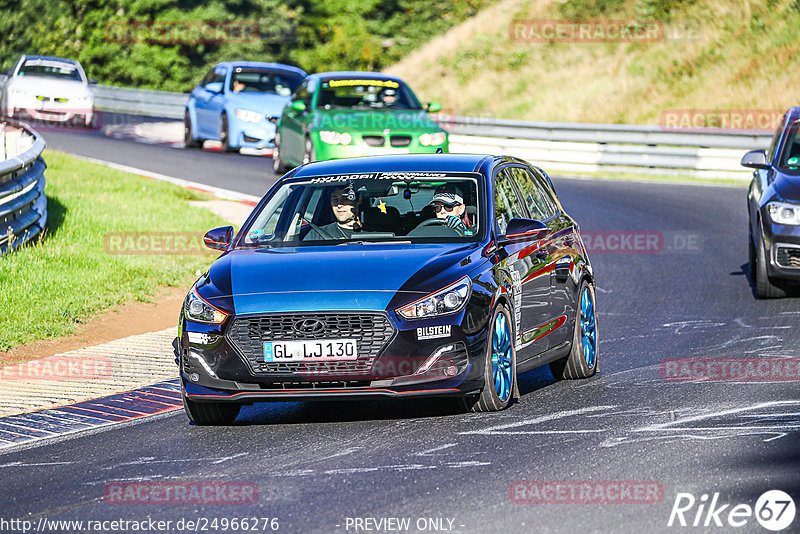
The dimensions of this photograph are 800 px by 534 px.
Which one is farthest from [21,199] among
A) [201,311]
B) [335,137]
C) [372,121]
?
[372,121]

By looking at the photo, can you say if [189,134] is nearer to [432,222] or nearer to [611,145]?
[611,145]

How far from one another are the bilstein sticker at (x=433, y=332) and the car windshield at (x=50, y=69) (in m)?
27.2

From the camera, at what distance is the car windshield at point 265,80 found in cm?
2797

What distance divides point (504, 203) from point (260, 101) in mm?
18197

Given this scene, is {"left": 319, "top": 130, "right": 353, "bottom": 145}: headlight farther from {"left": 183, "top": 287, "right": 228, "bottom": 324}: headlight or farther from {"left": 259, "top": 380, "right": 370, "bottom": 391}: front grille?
{"left": 259, "top": 380, "right": 370, "bottom": 391}: front grille

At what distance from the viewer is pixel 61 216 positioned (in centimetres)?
1756

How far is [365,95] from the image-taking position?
23031 millimetres

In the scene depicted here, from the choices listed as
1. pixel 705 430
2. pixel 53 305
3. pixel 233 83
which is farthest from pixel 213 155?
pixel 705 430

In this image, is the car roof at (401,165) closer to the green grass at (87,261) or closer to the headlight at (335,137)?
the green grass at (87,261)

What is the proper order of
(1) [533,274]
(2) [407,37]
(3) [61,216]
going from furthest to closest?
(2) [407,37]
(3) [61,216]
(1) [533,274]

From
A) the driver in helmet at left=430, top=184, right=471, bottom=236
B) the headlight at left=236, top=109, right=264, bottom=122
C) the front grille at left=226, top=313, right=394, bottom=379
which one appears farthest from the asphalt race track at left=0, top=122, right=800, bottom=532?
the headlight at left=236, top=109, right=264, bottom=122

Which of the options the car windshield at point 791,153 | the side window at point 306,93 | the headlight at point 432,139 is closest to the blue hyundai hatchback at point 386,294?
the car windshield at point 791,153

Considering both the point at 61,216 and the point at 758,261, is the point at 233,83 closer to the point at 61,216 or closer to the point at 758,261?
the point at 61,216

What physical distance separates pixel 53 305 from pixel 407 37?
58.0m
